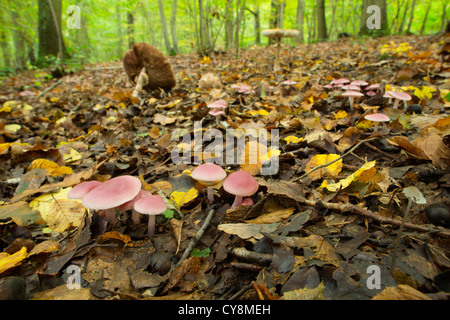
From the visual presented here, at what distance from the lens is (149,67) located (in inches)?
208

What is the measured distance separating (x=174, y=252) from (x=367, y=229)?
3.67ft

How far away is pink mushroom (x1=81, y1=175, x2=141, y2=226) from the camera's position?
53.2 inches

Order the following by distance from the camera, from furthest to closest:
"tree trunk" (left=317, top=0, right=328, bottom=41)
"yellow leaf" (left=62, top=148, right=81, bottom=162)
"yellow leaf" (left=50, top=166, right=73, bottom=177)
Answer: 1. "tree trunk" (left=317, top=0, right=328, bottom=41)
2. "yellow leaf" (left=62, top=148, right=81, bottom=162)
3. "yellow leaf" (left=50, top=166, right=73, bottom=177)

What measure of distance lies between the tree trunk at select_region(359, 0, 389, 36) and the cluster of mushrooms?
34.4ft

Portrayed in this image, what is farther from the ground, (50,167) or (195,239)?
(50,167)

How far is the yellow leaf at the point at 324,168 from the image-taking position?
1.88 metres

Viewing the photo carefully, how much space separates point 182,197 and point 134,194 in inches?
17.0

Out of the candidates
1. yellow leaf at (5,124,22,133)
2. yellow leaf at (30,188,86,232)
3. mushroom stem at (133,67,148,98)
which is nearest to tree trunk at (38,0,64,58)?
mushroom stem at (133,67,148,98)

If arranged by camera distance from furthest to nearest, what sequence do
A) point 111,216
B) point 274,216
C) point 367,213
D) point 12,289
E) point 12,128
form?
point 12,128 < point 111,216 < point 274,216 < point 367,213 < point 12,289

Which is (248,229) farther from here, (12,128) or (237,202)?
(12,128)

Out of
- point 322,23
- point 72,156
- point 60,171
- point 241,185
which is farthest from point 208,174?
point 322,23

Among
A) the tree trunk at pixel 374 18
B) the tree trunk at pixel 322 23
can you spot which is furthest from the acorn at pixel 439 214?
the tree trunk at pixel 322 23

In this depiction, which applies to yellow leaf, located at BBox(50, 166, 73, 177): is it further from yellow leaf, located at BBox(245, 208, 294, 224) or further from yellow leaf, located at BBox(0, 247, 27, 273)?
yellow leaf, located at BBox(245, 208, 294, 224)

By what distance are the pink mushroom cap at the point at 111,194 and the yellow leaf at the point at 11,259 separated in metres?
0.46
